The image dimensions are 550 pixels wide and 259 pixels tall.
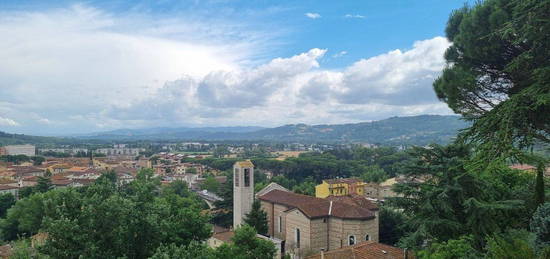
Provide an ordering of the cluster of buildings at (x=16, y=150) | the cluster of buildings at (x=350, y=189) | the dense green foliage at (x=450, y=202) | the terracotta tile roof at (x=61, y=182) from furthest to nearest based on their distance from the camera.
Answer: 1. the cluster of buildings at (x=16, y=150)
2. the terracotta tile roof at (x=61, y=182)
3. the cluster of buildings at (x=350, y=189)
4. the dense green foliage at (x=450, y=202)

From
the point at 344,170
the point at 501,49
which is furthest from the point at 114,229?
the point at 344,170

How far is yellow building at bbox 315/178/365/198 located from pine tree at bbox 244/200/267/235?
2042cm

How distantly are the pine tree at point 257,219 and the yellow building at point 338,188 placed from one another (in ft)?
67.0

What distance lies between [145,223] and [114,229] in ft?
2.56

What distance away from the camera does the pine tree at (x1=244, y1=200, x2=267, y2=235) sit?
1273 inches

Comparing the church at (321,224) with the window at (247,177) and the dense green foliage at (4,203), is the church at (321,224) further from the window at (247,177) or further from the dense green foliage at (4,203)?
the dense green foliage at (4,203)

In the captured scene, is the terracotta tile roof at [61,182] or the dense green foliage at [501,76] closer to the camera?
the dense green foliage at [501,76]

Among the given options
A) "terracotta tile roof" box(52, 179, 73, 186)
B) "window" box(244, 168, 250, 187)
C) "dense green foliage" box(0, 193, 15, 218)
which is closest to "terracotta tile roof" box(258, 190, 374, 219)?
"window" box(244, 168, 250, 187)

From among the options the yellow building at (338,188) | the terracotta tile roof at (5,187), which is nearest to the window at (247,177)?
the yellow building at (338,188)

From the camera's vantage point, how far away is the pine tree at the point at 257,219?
32.3m

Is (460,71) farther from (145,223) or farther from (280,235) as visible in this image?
(280,235)

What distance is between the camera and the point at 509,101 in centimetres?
943

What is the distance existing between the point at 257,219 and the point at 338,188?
74.2 ft

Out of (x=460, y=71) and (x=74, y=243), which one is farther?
(x=460, y=71)
